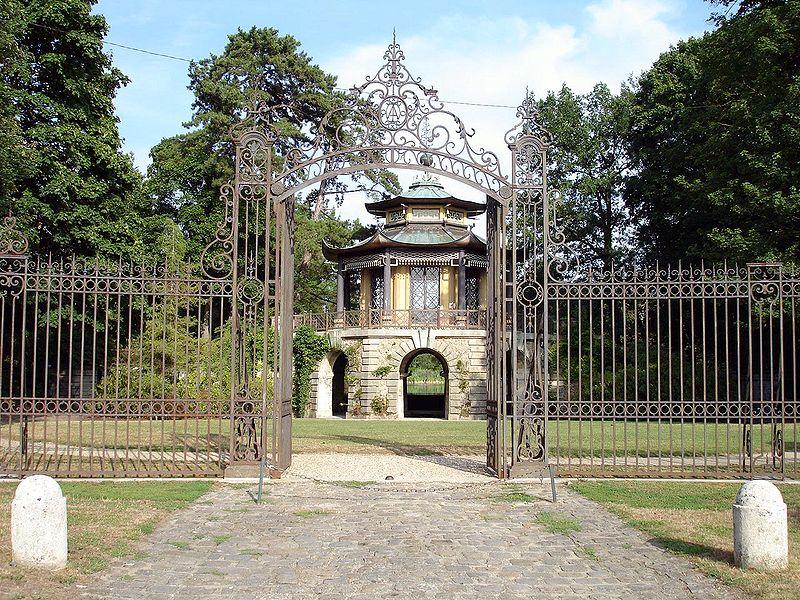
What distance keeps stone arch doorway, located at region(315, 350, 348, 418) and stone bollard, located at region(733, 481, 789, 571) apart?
2672 centimetres

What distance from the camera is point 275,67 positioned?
3781 cm

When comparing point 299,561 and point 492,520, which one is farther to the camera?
point 492,520

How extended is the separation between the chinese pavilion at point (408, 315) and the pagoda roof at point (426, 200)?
4cm

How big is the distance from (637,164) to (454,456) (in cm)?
2513

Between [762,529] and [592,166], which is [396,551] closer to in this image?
[762,529]

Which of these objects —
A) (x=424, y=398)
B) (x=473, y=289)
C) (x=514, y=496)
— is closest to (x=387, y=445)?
(x=514, y=496)

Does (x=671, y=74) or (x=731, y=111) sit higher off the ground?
(x=671, y=74)

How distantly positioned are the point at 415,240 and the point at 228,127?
959cm

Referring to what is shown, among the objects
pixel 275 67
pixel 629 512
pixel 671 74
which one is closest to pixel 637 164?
pixel 671 74

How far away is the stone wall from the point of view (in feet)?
100

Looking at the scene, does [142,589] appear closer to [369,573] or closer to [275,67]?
[369,573]

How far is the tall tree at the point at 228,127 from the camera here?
35.6 meters

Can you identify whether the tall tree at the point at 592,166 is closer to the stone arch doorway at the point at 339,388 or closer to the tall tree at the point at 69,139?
the stone arch doorway at the point at 339,388

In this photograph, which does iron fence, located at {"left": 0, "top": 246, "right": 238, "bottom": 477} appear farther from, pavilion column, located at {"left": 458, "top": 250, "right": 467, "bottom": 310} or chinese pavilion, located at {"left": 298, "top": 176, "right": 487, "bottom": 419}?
pavilion column, located at {"left": 458, "top": 250, "right": 467, "bottom": 310}
